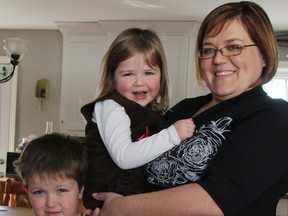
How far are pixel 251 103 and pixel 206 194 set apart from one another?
286 millimetres

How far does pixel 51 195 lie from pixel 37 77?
4686mm

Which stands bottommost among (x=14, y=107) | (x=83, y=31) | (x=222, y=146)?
(x=14, y=107)

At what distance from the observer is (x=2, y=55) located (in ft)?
19.1

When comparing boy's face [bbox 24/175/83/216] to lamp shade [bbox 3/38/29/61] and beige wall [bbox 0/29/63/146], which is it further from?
beige wall [bbox 0/29/63/146]

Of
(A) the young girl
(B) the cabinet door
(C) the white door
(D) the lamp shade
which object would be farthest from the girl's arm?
(C) the white door

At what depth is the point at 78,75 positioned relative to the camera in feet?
17.2

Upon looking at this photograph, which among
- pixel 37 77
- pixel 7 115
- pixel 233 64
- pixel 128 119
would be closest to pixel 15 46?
pixel 37 77

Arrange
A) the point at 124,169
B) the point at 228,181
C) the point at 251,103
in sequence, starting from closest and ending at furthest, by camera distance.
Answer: the point at 228,181, the point at 251,103, the point at 124,169

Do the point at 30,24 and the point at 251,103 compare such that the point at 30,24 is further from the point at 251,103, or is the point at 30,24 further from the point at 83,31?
the point at 251,103

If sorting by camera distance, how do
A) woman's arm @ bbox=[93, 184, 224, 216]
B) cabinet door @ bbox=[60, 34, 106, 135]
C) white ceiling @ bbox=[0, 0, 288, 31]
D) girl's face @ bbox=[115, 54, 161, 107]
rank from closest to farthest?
woman's arm @ bbox=[93, 184, 224, 216] < girl's face @ bbox=[115, 54, 161, 107] < white ceiling @ bbox=[0, 0, 288, 31] < cabinet door @ bbox=[60, 34, 106, 135]

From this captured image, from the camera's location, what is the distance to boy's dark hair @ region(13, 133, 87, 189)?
1.28m

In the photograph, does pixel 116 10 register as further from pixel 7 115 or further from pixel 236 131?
pixel 236 131

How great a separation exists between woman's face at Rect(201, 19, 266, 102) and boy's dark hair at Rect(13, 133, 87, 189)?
1.69 feet

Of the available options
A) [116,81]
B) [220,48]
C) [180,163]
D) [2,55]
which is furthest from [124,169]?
[2,55]
